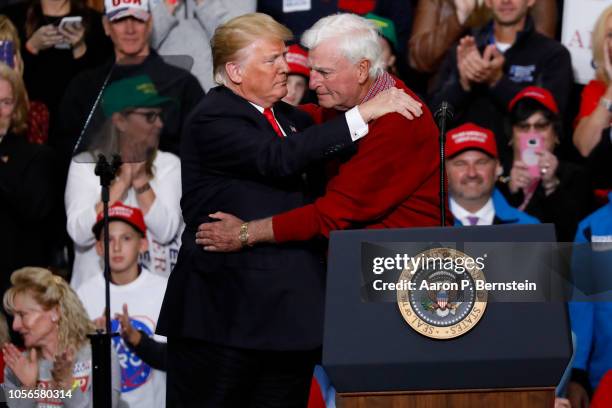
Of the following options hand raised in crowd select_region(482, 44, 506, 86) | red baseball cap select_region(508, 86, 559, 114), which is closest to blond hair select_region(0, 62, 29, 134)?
hand raised in crowd select_region(482, 44, 506, 86)

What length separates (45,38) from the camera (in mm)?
6562

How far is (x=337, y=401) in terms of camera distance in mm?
3281

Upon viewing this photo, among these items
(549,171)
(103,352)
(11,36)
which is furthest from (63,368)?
(549,171)

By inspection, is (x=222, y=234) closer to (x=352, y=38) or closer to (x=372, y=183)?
(x=372, y=183)

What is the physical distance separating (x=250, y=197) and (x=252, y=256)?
18 cm

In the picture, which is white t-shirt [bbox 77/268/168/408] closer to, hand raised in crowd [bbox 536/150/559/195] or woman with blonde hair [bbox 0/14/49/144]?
woman with blonde hair [bbox 0/14/49/144]

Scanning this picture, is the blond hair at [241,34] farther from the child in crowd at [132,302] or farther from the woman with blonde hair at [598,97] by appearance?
the woman with blonde hair at [598,97]

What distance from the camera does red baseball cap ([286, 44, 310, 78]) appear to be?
6.01m

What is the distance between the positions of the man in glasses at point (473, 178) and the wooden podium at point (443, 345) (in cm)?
250

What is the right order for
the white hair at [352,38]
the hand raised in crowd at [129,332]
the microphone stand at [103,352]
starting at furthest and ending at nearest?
the hand raised in crowd at [129,332] < the microphone stand at [103,352] < the white hair at [352,38]

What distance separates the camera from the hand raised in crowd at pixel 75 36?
6559 millimetres

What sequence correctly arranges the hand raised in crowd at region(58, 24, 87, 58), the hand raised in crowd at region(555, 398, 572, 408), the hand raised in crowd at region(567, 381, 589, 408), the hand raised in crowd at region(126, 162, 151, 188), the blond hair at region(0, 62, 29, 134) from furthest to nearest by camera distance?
the hand raised in crowd at region(58, 24, 87, 58)
the blond hair at region(0, 62, 29, 134)
the hand raised in crowd at region(126, 162, 151, 188)
the hand raised in crowd at region(567, 381, 589, 408)
the hand raised in crowd at region(555, 398, 572, 408)

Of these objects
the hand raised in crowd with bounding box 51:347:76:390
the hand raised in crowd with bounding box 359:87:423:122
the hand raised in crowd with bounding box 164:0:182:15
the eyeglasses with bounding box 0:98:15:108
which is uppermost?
the hand raised in crowd with bounding box 164:0:182:15

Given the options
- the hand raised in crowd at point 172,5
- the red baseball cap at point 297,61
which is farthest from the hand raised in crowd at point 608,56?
the hand raised in crowd at point 172,5
